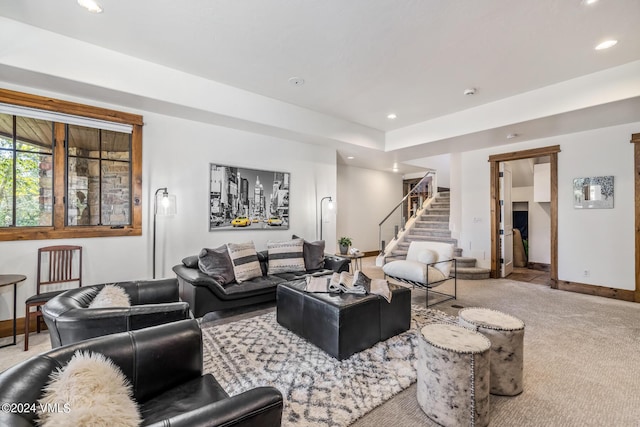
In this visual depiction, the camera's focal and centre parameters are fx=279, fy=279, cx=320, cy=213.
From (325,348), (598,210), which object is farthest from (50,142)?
(598,210)

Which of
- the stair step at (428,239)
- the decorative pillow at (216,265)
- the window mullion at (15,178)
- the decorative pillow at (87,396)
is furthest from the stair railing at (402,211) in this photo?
the decorative pillow at (87,396)

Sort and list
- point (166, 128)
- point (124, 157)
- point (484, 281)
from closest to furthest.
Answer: point (124, 157) → point (166, 128) → point (484, 281)

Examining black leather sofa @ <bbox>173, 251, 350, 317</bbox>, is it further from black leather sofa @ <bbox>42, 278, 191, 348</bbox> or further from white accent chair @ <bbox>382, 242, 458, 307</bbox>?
white accent chair @ <bbox>382, 242, 458, 307</bbox>

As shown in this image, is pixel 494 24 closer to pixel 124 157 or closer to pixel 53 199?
pixel 124 157

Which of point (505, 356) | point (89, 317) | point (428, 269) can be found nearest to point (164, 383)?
point (89, 317)

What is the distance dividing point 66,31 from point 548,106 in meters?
5.79

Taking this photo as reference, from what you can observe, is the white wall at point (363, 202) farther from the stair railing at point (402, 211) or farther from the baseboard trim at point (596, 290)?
the baseboard trim at point (596, 290)

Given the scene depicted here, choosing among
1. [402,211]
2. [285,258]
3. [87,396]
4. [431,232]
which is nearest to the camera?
[87,396]

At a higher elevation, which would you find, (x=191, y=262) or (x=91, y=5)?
(x=91, y=5)

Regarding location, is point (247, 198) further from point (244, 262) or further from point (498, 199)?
point (498, 199)

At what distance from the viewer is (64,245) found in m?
3.26

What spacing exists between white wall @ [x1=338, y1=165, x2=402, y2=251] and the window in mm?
4847

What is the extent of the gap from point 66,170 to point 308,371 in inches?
140

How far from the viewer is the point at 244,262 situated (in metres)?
3.82
